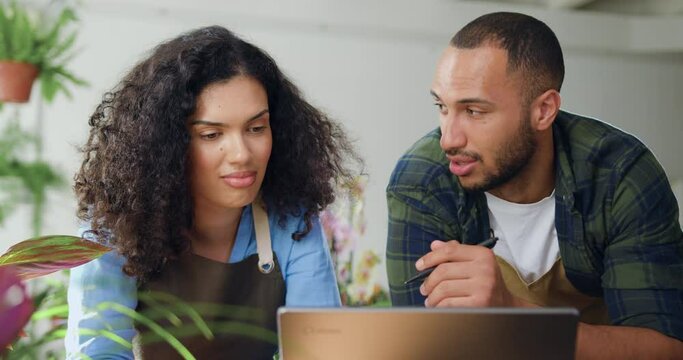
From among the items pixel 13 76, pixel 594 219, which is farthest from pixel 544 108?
pixel 13 76

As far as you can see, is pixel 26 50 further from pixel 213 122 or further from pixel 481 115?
pixel 481 115

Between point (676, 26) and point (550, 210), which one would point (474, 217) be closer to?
point (550, 210)

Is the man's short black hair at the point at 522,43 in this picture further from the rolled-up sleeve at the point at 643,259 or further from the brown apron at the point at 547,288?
the brown apron at the point at 547,288

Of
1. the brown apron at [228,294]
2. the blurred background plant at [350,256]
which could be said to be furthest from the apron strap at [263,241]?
the blurred background plant at [350,256]

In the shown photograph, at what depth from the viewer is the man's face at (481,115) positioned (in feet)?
5.59

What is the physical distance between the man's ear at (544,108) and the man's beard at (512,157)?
0.6 inches

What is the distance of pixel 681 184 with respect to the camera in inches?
256

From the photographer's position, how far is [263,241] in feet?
5.28

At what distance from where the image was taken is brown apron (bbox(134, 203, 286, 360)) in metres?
1.51

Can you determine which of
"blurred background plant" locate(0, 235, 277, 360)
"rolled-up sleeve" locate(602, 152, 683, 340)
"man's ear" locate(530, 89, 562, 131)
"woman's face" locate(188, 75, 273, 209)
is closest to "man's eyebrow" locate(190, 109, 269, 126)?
"woman's face" locate(188, 75, 273, 209)

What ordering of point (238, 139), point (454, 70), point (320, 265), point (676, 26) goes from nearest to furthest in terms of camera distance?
point (238, 139) < point (320, 265) < point (454, 70) < point (676, 26)

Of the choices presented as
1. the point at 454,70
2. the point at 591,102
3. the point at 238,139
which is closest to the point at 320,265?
the point at 238,139

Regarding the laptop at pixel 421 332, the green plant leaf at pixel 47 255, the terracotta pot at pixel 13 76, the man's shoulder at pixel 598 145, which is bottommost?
the laptop at pixel 421 332

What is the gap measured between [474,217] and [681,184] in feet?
17.2
